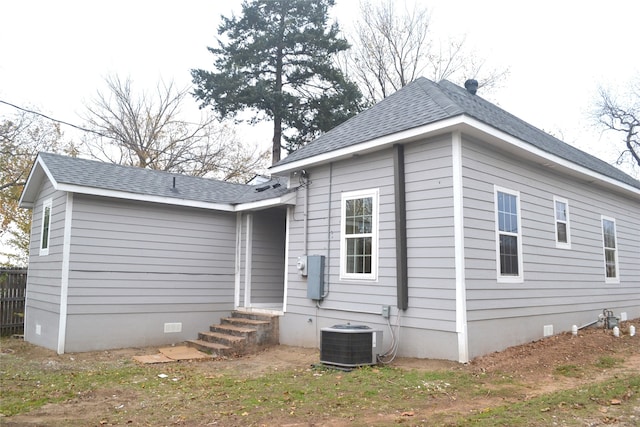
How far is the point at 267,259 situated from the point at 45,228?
4.78m

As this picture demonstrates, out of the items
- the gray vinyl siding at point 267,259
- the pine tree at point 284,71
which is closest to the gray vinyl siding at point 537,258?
the gray vinyl siding at point 267,259

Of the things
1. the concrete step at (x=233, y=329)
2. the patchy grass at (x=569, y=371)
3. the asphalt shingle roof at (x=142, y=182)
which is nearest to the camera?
the patchy grass at (x=569, y=371)

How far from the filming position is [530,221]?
825cm

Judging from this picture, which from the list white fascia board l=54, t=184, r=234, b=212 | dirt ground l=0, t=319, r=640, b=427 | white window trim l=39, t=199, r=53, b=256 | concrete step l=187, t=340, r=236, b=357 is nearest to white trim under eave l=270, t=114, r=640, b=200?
white fascia board l=54, t=184, r=234, b=212

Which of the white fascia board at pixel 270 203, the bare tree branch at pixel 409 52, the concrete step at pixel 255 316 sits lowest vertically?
the concrete step at pixel 255 316

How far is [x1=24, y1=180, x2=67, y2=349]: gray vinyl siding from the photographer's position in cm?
901

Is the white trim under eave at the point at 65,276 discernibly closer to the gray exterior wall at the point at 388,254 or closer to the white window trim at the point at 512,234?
the gray exterior wall at the point at 388,254

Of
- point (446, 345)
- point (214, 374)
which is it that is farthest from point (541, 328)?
point (214, 374)

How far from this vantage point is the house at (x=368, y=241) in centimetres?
698

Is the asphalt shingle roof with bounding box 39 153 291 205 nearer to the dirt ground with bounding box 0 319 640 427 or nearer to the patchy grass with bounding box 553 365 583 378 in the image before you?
the dirt ground with bounding box 0 319 640 427

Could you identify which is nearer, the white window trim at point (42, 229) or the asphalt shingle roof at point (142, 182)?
the asphalt shingle roof at point (142, 182)

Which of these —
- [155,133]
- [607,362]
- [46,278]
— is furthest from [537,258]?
[155,133]

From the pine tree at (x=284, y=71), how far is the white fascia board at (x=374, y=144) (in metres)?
10.6

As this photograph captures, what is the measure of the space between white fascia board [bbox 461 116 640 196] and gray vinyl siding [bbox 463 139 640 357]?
0.30 meters
